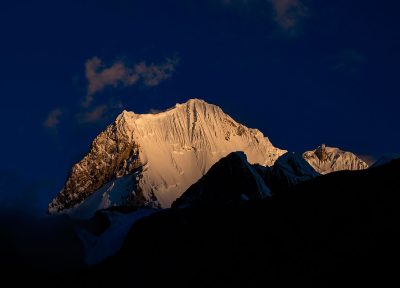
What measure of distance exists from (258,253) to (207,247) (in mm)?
4414

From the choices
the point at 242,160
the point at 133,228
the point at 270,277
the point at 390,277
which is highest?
the point at 242,160

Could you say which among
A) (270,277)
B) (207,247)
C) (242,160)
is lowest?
(270,277)

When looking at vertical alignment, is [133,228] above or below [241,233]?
above

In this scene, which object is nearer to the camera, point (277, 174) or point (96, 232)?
point (96, 232)

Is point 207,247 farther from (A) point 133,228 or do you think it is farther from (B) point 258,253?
(A) point 133,228

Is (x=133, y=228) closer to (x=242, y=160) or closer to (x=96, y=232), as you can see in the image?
(x=96, y=232)

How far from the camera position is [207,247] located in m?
58.1

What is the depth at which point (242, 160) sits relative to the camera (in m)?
103

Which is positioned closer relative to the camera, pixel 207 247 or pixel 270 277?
pixel 270 277

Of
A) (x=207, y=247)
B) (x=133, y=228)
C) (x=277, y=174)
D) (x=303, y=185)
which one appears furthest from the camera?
(x=277, y=174)

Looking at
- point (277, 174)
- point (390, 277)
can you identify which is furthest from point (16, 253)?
point (277, 174)

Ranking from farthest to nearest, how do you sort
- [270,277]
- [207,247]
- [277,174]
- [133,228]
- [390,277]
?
[277,174]
[133,228]
[207,247]
[270,277]
[390,277]

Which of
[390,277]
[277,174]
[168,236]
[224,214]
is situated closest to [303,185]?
[224,214]

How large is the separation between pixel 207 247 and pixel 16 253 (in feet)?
55.0
